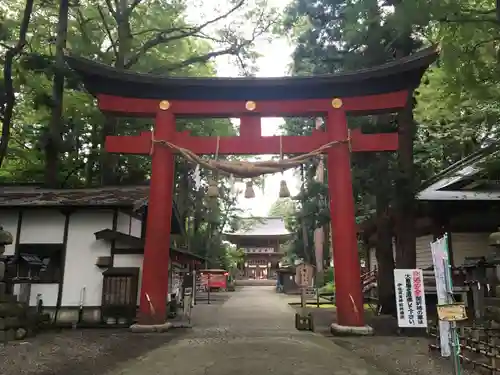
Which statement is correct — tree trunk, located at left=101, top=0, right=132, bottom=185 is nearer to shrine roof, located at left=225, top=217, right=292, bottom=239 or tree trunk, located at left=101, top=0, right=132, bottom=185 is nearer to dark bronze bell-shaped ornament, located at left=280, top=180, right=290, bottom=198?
dark bronze bell-shaped ornament, located at left=280, top=180, right=290, bottom=198

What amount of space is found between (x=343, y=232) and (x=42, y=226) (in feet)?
29.6

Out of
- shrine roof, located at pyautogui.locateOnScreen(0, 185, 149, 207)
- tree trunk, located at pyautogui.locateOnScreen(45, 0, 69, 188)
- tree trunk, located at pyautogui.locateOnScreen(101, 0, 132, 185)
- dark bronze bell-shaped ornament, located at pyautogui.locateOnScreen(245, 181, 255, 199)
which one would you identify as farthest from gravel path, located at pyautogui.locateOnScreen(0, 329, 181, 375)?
tree trunk, located at pyautogui.locateOnScreen(101, 0, 132, 185)

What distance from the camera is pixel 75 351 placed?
26.7 feet

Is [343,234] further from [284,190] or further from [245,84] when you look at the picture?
[245,84]

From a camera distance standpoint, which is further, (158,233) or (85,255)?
(85,255)

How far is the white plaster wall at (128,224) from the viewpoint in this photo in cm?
1332

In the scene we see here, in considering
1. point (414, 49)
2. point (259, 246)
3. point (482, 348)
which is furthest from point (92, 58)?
point (259, 246)

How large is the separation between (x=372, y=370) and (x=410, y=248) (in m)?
6.77

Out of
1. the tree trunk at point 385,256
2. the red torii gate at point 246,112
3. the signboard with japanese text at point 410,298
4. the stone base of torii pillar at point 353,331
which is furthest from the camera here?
the tree trunk at point 385,256

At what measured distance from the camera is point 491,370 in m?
5.84

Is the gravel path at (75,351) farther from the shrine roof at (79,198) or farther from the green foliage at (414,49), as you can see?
the green foliage at (414,49)

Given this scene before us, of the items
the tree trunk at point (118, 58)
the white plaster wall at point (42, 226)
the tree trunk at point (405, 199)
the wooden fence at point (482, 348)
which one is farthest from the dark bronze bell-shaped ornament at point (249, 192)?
the tree trunk at point (118, 58)

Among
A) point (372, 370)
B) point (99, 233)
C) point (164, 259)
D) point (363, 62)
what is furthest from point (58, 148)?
point (372, 370)

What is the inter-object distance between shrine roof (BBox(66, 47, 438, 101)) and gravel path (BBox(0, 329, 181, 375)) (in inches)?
240
